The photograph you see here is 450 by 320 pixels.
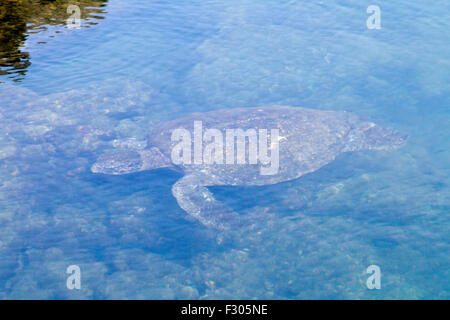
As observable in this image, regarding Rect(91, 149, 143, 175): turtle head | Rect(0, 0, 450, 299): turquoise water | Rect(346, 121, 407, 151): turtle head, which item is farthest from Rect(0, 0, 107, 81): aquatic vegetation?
Rect(346, 121, 407, 151): turtle head

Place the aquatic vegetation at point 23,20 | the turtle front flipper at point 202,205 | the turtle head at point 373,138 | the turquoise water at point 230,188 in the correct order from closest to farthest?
1. the turquoise water at point 230,188
2. the turtle front flipper at point 202,205
3. the turtle head at point 373,138
4. the aquatic vegetation at point 23,20

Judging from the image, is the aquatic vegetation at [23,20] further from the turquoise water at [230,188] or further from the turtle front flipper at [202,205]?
the turtle front flipper at [202,205]

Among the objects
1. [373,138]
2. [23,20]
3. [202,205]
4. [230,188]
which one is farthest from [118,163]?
[23,20]

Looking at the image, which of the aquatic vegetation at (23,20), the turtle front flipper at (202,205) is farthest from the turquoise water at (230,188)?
the aquatic vegetation at (23,20)

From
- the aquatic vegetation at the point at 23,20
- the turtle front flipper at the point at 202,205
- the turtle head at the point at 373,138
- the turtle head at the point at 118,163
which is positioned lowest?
the turtle front flipper at the point at 202,205

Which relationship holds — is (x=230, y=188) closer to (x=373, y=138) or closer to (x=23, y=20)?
(x=373, y=138)

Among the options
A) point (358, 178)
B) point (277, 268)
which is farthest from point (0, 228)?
point (358, 178)

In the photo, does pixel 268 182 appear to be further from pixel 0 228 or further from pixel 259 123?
pixel 0 228
